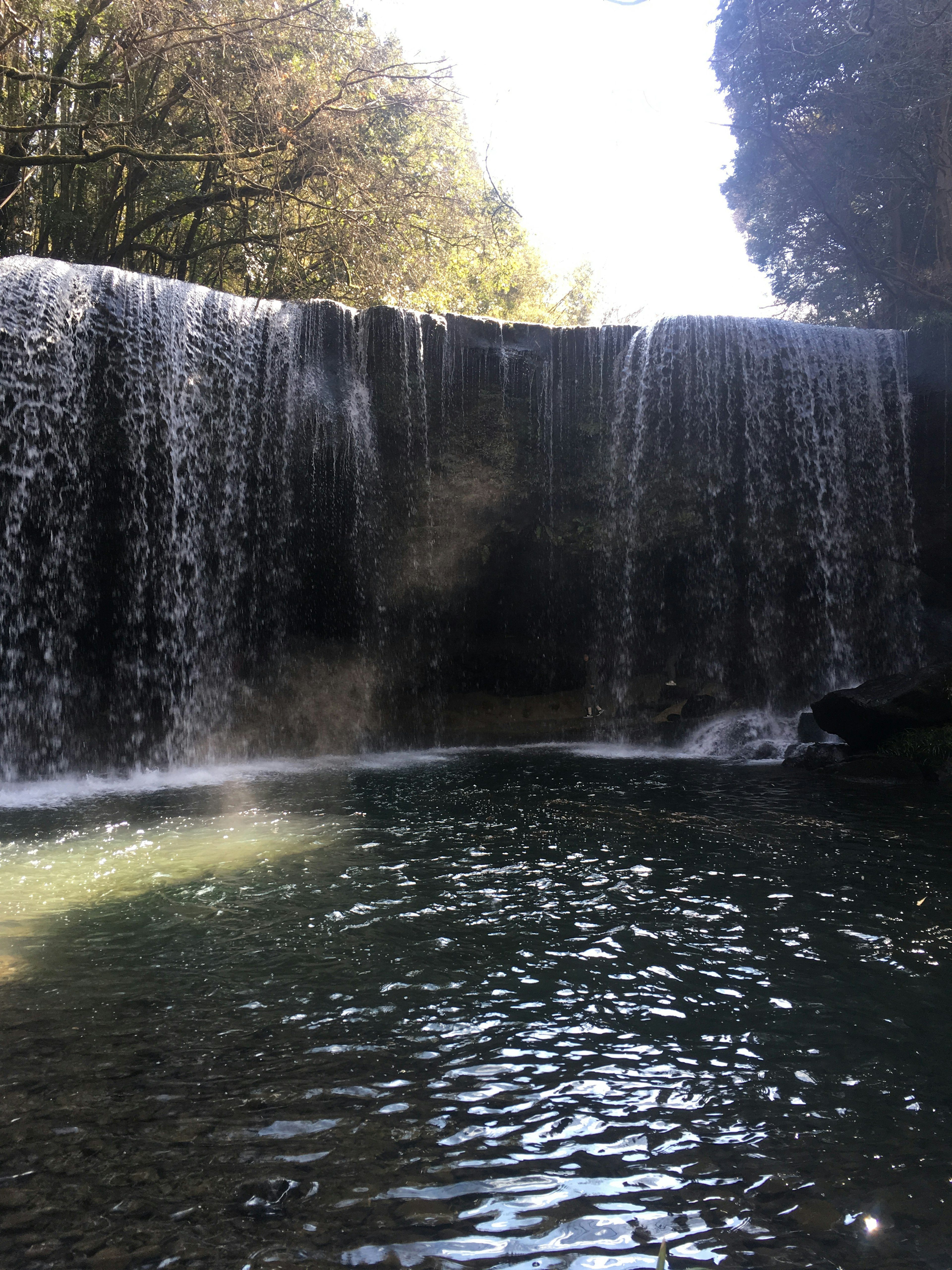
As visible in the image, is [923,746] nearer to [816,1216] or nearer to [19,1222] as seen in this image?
[816,1216]

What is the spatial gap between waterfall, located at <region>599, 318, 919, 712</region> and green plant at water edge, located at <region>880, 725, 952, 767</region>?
150 inches

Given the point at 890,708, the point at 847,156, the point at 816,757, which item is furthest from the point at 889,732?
the point at 847,156

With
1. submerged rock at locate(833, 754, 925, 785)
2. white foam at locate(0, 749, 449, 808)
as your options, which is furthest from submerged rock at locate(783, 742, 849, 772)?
white foam at locate(0, 749, 449, 808)

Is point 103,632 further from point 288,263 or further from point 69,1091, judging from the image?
point 288,263

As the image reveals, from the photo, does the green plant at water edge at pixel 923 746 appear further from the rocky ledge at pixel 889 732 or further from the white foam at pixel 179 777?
the white foam at pixel 179 777

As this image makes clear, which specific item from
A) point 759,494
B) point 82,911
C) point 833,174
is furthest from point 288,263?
point 82,911

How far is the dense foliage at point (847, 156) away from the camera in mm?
17125

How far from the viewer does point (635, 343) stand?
14.6 meters

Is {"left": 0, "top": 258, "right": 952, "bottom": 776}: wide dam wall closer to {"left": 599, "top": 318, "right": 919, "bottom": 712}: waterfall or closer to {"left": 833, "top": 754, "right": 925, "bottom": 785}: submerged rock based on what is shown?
{"left": 599, "top": 318, "right": 919, "bottom": 712}: waterfall

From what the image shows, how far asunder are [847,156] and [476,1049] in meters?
22.9

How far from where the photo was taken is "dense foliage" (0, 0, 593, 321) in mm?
13570

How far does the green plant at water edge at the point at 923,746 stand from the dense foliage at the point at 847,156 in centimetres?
1017

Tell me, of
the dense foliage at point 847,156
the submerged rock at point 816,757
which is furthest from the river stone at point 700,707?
the dense foliage at point 847,156

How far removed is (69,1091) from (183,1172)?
0.71 m
